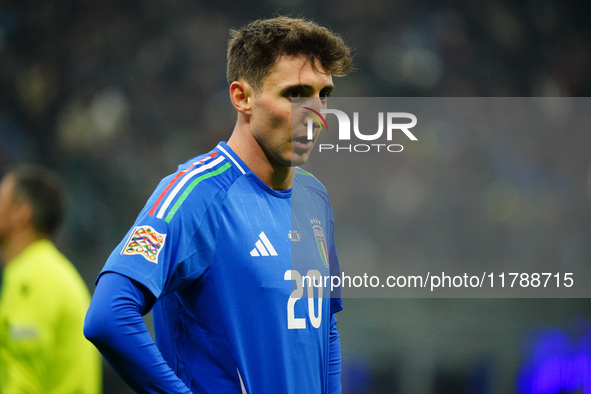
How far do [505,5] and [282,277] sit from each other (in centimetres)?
352

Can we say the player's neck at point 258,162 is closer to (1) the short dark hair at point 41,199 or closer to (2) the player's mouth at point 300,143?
(2) the player's mouth at point 300,143

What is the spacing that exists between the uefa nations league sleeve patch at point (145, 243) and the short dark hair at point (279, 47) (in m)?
0.43

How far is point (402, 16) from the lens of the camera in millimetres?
4195

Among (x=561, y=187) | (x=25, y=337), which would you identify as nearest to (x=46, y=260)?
(x=25, y=337)

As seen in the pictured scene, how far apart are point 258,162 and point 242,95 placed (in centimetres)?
16

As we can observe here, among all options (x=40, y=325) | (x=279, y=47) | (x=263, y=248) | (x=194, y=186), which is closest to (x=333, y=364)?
(x=263, y=248)

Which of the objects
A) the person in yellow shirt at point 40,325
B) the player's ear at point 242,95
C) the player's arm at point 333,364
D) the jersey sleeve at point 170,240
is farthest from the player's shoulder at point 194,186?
the person in yellow shirt at point 40,325

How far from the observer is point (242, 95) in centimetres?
149

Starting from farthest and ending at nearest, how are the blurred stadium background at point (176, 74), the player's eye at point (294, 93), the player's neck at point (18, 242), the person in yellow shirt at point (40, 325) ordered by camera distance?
the blurred stadium background at point (176, 74) < the player's neck at point (18, 242) < the person in yellow shirt at point (40, 325) < the player's eye at point (294, 93)

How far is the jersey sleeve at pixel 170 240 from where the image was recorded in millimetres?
1181

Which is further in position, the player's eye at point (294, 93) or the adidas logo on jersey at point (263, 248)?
the player's eye at point (294, 93)

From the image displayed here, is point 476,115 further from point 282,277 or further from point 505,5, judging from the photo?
point 282,277

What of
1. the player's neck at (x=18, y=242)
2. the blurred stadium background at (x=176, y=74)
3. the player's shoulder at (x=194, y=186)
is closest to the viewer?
the player's shoulder at (x=194, y=186)

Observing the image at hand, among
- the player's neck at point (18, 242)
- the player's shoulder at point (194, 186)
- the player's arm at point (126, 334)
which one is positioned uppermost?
the player's neck at point (18, 242)
